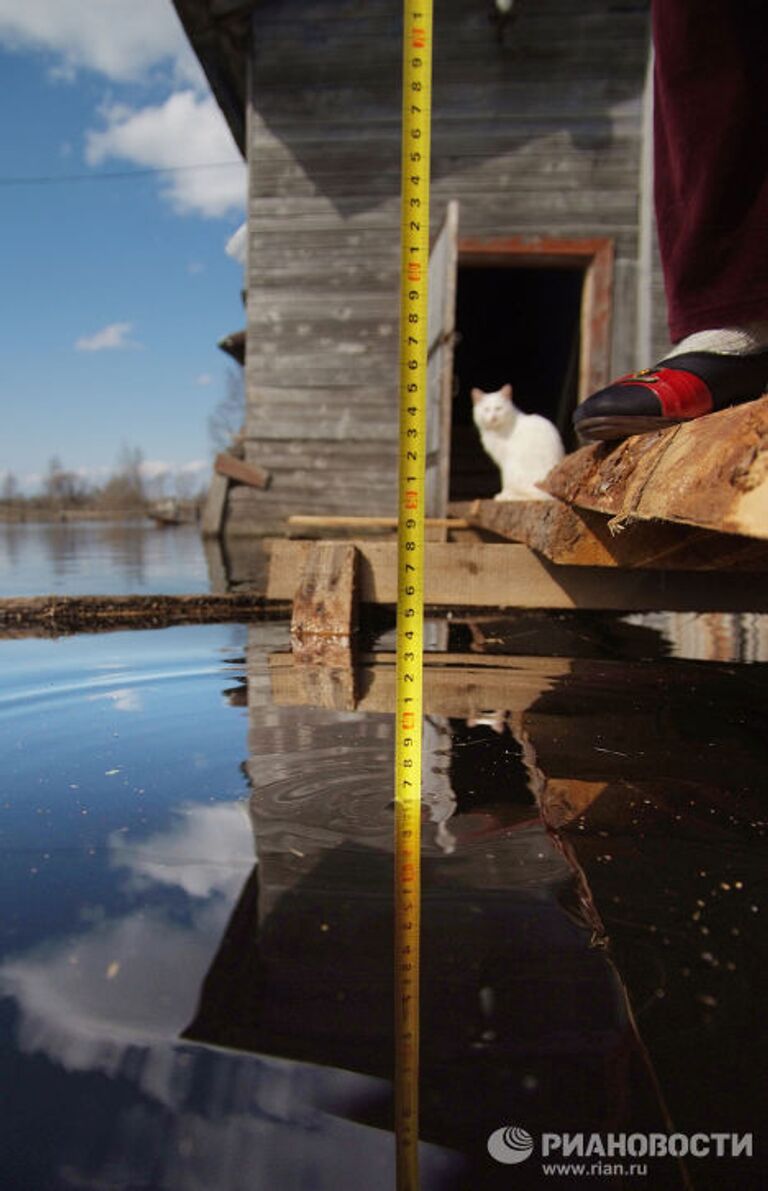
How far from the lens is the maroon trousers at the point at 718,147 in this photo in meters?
1.41

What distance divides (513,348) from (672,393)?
10.6m

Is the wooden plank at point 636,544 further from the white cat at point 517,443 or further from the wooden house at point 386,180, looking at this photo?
the wooden house at point 386,180

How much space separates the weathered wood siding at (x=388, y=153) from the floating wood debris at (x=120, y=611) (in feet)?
12.6

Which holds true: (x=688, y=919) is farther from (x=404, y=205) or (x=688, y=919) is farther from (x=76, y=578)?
(x=76, y=578)

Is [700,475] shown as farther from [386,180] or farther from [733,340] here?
[386,180]

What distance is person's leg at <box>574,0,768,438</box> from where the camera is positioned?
138 cm

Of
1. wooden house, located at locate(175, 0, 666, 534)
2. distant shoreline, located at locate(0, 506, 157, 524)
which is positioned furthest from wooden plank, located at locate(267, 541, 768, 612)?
distant shoreline, located at locate(0, 506, 157, 524)

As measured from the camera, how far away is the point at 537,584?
236cm

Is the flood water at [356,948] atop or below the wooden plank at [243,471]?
below

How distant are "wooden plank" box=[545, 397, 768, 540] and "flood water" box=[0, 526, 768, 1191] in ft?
1.44

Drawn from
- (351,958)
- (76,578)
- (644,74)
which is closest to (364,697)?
(351,958)

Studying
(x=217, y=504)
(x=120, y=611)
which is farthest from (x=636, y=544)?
(x=217, y=504)

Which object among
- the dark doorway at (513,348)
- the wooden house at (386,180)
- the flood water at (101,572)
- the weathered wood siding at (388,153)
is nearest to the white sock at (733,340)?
A: the flood water at (101,572)

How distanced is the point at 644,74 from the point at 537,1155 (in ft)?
24.6
